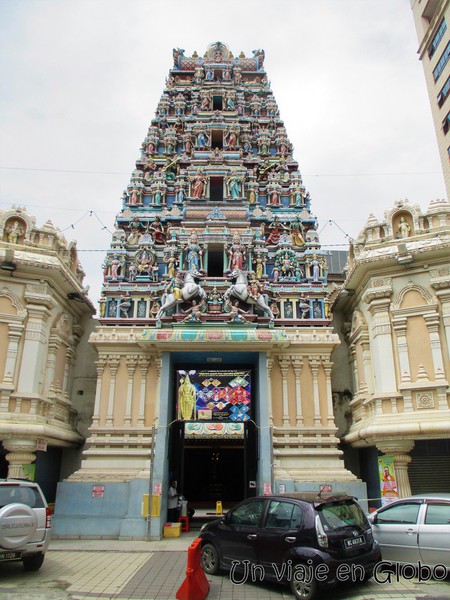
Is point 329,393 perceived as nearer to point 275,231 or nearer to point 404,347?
point 404,347

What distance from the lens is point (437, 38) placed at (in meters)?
35.8

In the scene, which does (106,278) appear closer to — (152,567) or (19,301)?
(19,301)

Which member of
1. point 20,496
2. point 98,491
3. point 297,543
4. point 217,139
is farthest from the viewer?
point 217,139

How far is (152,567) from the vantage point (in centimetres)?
1157

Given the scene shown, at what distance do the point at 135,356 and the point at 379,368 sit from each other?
978 centimetres

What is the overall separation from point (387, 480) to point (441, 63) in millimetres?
32210

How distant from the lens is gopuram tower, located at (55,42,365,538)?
57.1ft

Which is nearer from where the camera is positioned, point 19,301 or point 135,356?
point 19,301

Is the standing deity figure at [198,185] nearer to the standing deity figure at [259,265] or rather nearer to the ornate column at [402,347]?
the standing deity figure at [259,265]

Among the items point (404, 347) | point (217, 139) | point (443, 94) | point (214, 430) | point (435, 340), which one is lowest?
point (214, 430)

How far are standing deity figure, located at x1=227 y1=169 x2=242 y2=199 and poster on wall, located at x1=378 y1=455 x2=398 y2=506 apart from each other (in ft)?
46.0

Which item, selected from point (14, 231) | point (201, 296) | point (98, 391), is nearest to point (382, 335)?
point (201, 296)

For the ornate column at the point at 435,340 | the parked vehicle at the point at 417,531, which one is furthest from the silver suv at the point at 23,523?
the ornate column at the point at 435,340

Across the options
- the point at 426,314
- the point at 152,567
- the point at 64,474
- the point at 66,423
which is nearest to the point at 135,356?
the point at 66,423
